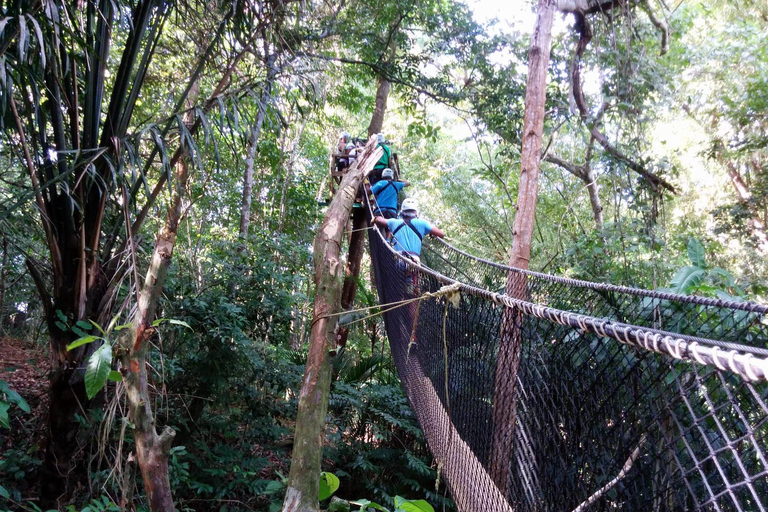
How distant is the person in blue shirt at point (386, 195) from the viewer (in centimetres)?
389

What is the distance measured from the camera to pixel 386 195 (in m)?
3.93

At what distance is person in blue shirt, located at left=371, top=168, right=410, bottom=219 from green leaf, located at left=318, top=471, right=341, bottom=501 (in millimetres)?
2733

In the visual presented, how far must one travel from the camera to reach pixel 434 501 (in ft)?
10.3

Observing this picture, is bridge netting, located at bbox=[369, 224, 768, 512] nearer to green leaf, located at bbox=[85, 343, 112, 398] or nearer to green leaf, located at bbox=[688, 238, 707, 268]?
green leaf, located at bbox=[688, 238, 707, 268]

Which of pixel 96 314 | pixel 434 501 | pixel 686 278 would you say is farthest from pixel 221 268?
pixel 686 278

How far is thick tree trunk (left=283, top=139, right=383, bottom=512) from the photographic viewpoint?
4.11 ft

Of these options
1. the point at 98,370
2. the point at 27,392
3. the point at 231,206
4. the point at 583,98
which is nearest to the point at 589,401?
the point at 98,370

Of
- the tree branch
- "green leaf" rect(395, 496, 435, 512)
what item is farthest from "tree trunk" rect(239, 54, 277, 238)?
the tree branch

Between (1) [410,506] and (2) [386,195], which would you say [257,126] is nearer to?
(2) [386,195]

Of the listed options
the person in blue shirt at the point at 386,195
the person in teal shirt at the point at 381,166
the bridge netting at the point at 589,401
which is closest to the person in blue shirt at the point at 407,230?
the person in blue shirt at the point at 386,195

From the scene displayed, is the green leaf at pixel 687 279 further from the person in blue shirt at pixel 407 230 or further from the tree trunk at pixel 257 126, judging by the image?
the tree trunk at pixel 257 126

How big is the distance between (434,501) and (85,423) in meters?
2.12

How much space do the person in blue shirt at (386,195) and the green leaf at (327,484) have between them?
8.97ft

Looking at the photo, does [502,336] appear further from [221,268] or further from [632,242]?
[632,242]
